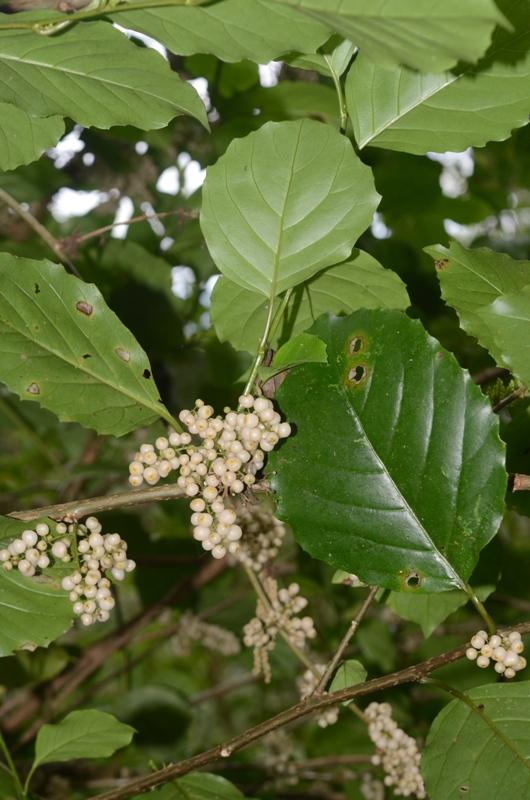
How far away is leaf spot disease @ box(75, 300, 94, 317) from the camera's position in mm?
875

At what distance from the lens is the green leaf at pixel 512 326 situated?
81 centimetres

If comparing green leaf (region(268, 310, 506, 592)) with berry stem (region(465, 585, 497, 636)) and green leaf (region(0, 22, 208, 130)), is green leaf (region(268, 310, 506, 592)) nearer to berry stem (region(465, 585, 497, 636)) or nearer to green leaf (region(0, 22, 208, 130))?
berry stem (region(465, 585, 497, 636))

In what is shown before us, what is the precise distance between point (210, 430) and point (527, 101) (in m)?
0.51

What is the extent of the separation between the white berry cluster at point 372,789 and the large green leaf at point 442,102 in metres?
1.62

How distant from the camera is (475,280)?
93cm

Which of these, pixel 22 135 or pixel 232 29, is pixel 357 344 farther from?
pixel 22 135

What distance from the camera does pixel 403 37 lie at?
595 mm

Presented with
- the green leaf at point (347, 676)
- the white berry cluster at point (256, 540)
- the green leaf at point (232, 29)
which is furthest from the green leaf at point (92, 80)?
the green leaf at point (347, 676)

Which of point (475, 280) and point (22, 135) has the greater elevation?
point (22, 135)

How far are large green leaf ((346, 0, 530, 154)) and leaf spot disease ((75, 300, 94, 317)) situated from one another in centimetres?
37

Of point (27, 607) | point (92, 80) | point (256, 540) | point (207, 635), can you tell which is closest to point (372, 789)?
point (207, 635)

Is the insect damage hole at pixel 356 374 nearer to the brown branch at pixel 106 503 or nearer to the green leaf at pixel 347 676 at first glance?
the brown branch at pixel 106 503

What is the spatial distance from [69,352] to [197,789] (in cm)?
62

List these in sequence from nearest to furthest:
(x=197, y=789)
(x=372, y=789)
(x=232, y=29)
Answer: (x=232, y=29) → (x=197, y=789) → (x=372, y=789)
